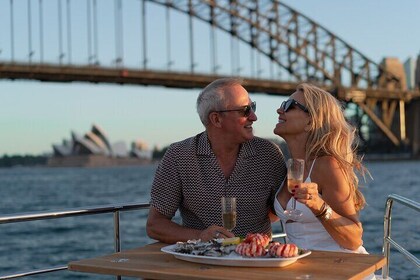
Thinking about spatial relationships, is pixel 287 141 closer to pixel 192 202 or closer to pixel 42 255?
pixel 192 202

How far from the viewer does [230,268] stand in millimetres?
2059

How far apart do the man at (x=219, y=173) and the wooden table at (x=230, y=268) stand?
0.50 meters

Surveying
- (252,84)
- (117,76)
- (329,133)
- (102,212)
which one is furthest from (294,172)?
(252,84)

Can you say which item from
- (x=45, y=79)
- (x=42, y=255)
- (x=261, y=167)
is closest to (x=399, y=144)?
(x=45, y=79)

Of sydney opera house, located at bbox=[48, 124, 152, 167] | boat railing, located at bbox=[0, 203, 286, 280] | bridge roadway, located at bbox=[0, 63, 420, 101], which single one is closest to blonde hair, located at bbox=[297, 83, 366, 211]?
boat railing, located at bbox=[0, 203, 286, 280]

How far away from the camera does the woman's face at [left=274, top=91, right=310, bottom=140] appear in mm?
2623

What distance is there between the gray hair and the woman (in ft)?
0.69

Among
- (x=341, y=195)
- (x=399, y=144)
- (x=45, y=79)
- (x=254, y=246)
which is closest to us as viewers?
(x=254, y=246)

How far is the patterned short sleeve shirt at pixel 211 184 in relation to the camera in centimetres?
272

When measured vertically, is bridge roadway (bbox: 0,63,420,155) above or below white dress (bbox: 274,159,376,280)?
above

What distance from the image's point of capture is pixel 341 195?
2.48 m

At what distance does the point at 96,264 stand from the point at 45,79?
2901 centimetres

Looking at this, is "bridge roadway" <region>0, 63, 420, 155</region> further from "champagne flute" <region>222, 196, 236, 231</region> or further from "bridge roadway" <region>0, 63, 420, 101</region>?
"champagne flute" <region>222, 196, 236, 231</region>

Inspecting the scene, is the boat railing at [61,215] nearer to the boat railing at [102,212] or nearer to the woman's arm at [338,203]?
the boat railing at [102,212]
